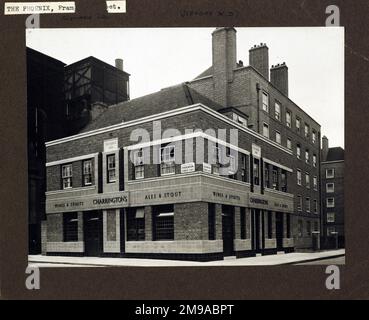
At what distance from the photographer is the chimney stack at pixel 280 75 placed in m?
9.94

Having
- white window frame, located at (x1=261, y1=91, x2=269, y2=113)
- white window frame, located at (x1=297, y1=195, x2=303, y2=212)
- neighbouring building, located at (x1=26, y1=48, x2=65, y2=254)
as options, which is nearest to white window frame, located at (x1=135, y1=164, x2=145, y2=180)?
neighbouring building, located at (x1=26, y1=48, x2=65, y2=254)

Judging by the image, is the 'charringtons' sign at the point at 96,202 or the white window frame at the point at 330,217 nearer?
the white window frame at the point at 330,217

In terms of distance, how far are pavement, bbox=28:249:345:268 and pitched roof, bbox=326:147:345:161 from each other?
2.00 m

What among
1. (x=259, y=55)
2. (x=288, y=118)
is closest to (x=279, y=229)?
(x=288, y=118)

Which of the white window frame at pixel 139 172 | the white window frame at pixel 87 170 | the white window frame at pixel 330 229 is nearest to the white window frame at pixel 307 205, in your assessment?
the white window frame at pixel 330 229

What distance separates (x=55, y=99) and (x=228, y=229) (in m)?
5.64

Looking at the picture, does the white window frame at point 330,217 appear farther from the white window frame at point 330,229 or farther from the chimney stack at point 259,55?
A: the chimney stack at point 259,55

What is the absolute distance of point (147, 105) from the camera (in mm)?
11516

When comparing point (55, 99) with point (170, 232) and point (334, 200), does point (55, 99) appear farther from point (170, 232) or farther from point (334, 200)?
point (334, 200)

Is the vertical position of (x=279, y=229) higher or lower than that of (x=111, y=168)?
lower

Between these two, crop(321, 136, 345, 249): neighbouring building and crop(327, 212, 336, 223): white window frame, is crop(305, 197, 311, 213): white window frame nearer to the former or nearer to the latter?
crop(321, 136, 345, 249): neighbouring building

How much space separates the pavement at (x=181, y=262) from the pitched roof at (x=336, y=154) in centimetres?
200

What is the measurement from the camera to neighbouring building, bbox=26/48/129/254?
9.30 metres
